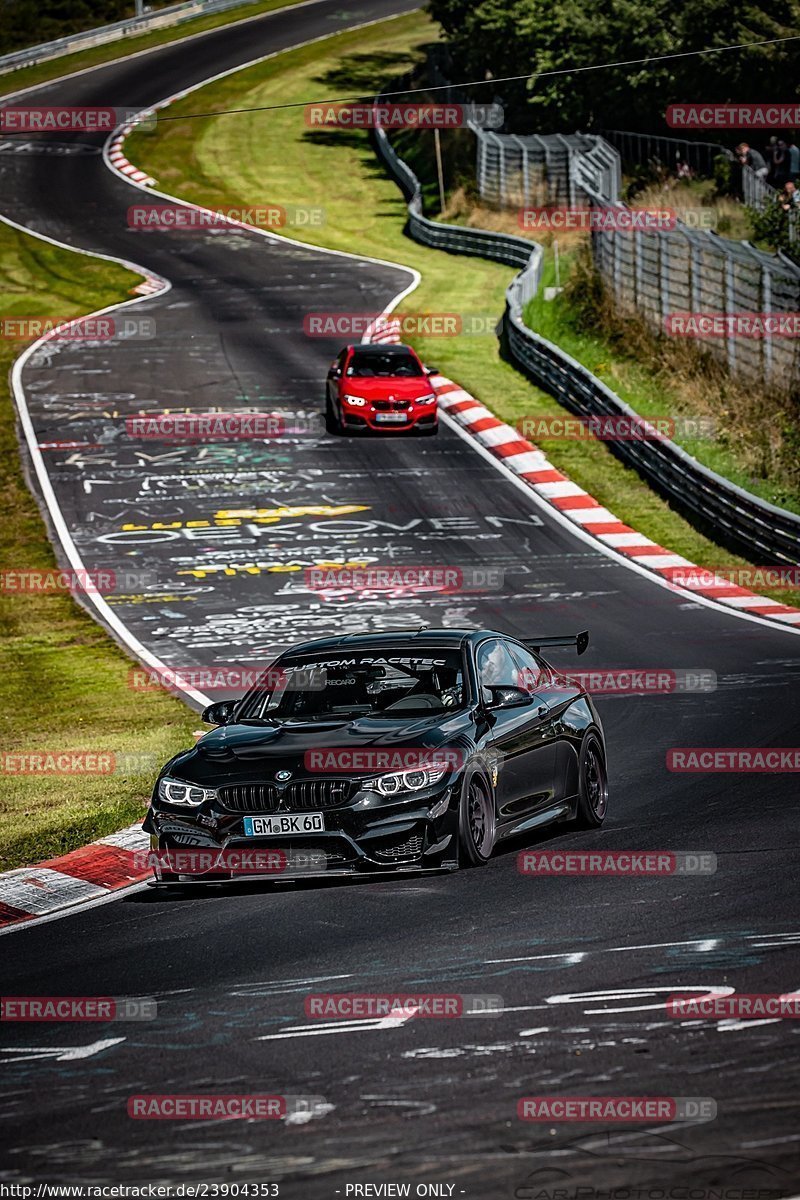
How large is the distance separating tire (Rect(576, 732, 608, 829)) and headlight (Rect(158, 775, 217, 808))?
268 cm

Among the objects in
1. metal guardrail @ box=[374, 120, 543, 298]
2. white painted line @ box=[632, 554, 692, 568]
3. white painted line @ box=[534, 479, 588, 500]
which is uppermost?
metal guardrail @ box=[374, 120, 543, 298]

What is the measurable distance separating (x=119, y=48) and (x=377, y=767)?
7631 centimetres

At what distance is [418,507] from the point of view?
→ 28.3 meters

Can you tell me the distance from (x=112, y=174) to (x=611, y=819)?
176ft

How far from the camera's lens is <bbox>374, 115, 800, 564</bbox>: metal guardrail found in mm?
24203

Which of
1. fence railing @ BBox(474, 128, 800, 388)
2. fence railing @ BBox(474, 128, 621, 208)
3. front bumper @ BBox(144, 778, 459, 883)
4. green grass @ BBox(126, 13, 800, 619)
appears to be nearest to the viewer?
front bumper @ BBox(144, 778, 459, 883)

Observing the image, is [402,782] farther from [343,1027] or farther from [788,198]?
[788,198]

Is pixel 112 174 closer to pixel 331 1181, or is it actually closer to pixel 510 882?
pixel 510 882

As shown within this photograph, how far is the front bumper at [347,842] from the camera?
32.3 ft

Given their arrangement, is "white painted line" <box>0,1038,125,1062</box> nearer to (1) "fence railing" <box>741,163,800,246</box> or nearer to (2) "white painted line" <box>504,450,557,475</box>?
(2) "white painted line" <box>504,450,557,475</box>

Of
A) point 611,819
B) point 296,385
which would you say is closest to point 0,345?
point 296,385

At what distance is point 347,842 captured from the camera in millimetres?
9844

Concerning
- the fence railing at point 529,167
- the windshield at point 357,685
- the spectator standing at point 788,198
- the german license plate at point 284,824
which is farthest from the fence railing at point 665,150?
the german license plate at point 284,824

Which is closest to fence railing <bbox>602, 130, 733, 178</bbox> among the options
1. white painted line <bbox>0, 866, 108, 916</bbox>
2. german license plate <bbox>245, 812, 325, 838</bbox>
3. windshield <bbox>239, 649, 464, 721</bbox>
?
windshield <bbox>239, 649, 464, 721</bbox>
